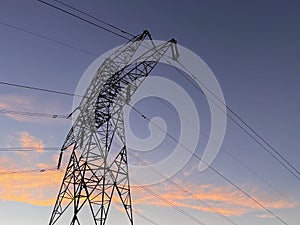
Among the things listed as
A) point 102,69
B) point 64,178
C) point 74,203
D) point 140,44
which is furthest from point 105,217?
point 140,44

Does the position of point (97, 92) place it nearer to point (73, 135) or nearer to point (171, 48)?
point (73, 135)

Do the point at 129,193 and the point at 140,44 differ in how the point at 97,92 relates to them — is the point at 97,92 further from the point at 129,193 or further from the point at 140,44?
the point at 129,193

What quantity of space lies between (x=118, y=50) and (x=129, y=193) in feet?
41.8

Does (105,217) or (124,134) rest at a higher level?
(124,134)

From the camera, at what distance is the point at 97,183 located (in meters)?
26.7

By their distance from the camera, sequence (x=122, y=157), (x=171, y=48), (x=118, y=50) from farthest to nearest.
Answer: (x=122, y=157) → (x=118, y=50) → (x=171, y=48)

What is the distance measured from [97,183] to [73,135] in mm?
5461

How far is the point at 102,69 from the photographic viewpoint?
94.1ft

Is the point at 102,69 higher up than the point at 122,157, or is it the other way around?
the point at 102,69

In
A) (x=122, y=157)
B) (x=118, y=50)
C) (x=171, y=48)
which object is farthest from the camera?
(x=122, y=157)

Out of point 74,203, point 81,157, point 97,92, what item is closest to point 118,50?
point 97,92

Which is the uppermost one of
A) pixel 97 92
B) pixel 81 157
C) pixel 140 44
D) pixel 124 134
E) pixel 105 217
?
pixel 140 44

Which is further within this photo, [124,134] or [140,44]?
[124,134]

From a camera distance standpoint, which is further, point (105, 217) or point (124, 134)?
point (124, 134)
